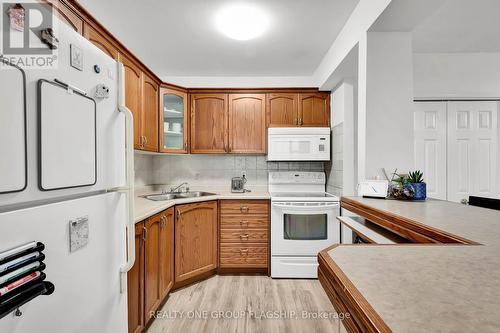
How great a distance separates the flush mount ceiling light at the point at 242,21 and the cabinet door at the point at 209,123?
100 centimetres

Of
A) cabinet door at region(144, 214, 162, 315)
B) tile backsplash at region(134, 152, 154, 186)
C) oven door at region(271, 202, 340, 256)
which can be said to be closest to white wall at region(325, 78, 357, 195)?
oven door at region(271, 202, 340, 256)

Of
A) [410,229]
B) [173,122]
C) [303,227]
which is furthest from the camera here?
[173,122]

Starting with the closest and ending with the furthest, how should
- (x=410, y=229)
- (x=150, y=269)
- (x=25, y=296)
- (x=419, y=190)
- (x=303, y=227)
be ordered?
(x=25, y=296), (x=410, y=229), (x=419, y=190), (x=150, y=269), (x=303, y=227)

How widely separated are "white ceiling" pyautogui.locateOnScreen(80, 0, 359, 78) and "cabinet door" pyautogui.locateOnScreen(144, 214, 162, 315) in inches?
61.4

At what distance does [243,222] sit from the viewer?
2.78m

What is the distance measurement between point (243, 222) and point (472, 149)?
8.95ft

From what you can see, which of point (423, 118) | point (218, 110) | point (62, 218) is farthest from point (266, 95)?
point (62, 218)

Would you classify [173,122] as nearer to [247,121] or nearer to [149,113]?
[149,113]

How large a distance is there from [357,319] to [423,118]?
3172 millimetres

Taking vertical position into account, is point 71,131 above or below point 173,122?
below

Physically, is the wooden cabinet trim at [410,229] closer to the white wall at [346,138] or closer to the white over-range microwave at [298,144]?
the white wall at [346,138]

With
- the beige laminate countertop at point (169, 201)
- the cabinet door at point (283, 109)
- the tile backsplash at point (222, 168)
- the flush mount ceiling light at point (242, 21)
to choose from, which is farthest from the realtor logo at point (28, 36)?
the tile backsplash at point (222, 168)

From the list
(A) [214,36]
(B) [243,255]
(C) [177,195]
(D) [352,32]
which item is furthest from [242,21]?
(B) [243,255]

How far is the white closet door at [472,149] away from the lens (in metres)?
2.84
